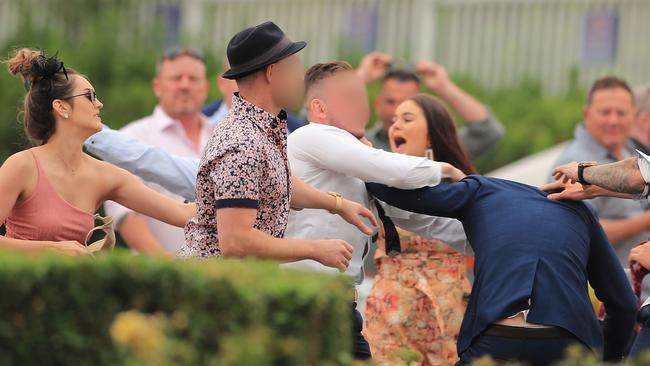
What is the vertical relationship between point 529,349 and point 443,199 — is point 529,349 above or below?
below

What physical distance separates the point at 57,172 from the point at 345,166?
1268mm

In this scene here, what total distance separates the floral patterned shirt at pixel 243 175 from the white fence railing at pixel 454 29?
921cm

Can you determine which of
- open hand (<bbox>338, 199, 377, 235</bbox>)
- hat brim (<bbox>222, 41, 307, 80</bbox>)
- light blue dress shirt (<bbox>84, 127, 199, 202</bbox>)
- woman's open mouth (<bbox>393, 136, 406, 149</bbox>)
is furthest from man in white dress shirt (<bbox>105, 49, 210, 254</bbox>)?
hat brim (<bbox>222, 41, 307, 80</bbox>)

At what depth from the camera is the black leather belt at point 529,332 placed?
18.1 feet

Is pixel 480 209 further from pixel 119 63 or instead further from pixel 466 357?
pixel 119 63

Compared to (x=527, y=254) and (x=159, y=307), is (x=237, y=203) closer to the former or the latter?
(x=159, y=307)

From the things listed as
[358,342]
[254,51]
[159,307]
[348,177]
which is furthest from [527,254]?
→ [159,307]

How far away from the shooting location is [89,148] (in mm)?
6691

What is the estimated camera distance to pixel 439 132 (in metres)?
6.60

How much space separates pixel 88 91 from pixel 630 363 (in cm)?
288

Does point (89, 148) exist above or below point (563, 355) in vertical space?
above

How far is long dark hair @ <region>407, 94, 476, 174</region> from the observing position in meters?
6.60

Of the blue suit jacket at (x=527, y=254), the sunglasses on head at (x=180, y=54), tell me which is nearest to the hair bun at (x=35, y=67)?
the blue suit jacket at (x=527, y=254)

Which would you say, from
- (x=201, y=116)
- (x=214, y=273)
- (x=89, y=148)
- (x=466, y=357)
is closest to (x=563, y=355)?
(x=466, y=357)
